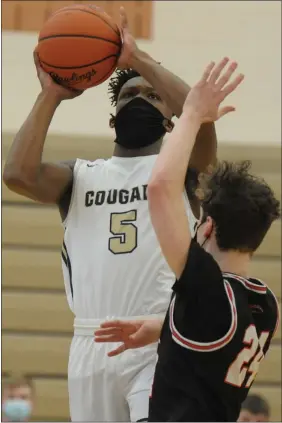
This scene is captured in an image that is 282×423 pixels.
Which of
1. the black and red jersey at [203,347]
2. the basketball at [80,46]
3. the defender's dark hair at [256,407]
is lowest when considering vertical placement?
the defender's dark hair at [256,407]

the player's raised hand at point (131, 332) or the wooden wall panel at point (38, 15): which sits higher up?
the wooden wall panel at point (38, 15)

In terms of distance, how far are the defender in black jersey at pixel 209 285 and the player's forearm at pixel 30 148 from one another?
114cm

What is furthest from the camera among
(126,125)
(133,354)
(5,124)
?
(5,124)

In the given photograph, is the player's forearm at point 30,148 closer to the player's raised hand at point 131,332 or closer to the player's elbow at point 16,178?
the player's elbow at point 16,178

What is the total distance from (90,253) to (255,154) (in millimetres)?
3732

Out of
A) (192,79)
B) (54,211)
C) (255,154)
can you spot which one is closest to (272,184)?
(255,154)

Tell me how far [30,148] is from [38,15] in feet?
12.0

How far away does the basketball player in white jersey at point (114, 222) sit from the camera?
3344 millimetres

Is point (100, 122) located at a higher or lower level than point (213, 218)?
lower

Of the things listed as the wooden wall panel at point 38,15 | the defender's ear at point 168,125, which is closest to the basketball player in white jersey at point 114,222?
the defender's ear at point 168,125

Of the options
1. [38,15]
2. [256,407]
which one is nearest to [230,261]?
[256,407]

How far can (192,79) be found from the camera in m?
6.85

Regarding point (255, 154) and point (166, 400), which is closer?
point (166, 400)

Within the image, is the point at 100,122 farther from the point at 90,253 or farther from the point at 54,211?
the point at 90,253
